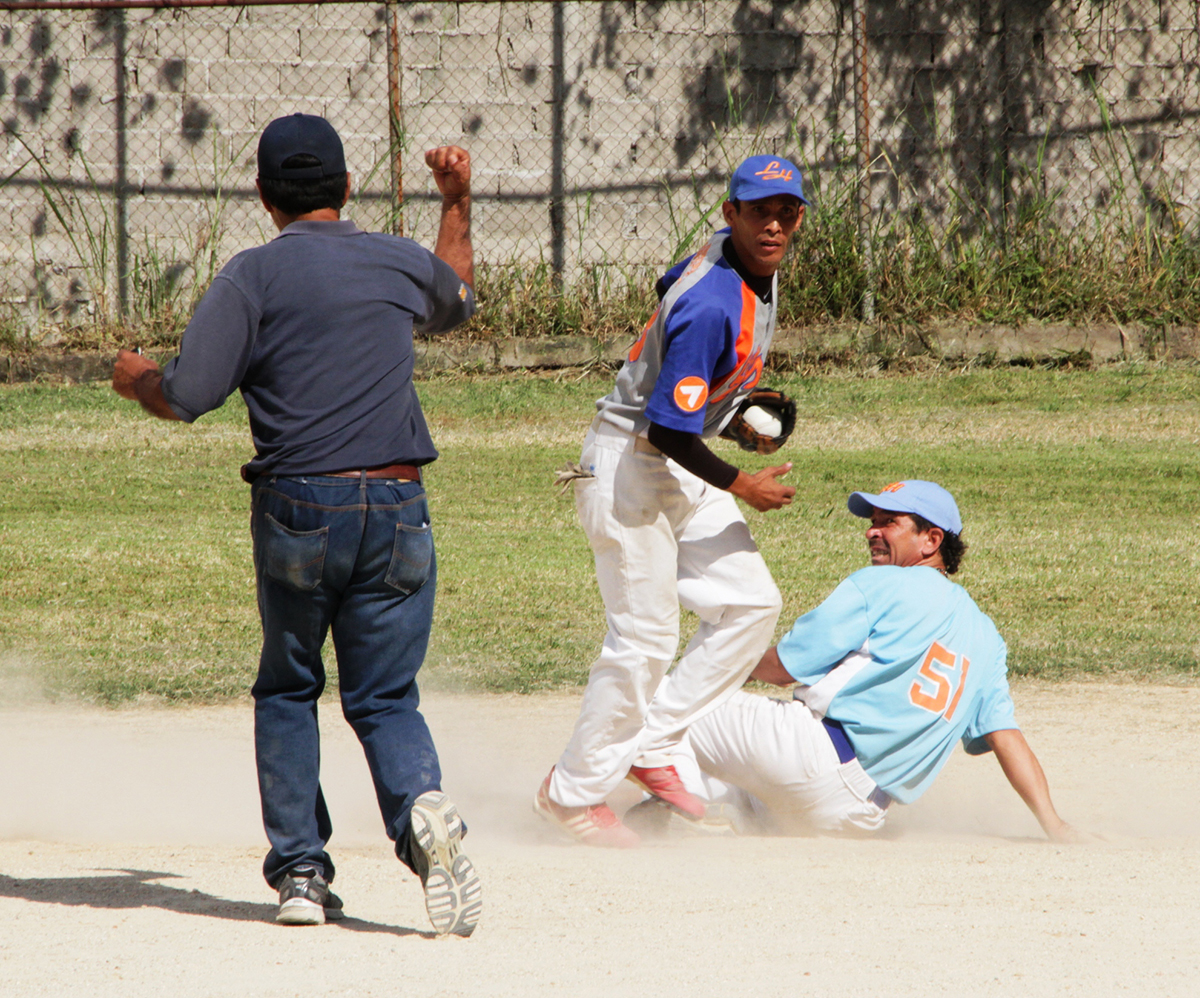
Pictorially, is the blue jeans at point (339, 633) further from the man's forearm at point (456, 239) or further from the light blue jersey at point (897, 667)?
the light blue jersey at point (897, 667)

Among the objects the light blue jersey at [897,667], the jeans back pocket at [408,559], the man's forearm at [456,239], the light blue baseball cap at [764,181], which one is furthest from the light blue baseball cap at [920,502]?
the jeans back pocket at [408,559]

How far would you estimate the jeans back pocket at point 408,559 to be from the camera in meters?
3.32

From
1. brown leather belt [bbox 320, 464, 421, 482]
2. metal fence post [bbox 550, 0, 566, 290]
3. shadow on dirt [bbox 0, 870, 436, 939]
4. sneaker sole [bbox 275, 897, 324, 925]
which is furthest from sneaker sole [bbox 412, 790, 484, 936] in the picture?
metal fence post [bbox 550, 0, 566, 290]

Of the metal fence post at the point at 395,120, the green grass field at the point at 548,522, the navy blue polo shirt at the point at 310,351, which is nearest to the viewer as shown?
the navy blue polo shirt at the point at 310,351

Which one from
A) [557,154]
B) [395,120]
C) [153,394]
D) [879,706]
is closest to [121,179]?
[395,120]

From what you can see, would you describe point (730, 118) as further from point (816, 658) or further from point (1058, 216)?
point (816, 658)

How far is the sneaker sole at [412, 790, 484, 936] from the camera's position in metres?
3.21

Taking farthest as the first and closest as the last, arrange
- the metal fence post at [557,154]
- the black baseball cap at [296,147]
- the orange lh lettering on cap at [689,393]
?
the metal fence post at [557,154], the orange lh lettering on cap at [689,393], the black baseball cap at [296,147]

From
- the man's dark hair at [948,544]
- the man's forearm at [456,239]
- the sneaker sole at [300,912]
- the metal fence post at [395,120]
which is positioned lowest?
the sneaker sole at [300,912]

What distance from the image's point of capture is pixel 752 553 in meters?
4.29

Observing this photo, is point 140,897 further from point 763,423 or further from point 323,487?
point 763,423

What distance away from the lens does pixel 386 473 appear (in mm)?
3348

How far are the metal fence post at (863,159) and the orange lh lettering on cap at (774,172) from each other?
8.23m

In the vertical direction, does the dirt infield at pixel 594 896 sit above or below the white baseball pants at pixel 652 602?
below
